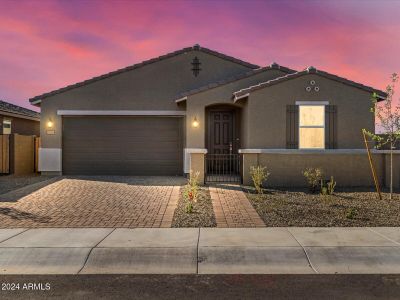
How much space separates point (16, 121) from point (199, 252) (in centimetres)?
1946

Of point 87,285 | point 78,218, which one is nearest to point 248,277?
point 87,285

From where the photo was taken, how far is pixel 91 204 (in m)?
10.8

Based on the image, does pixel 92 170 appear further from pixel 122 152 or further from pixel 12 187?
pixel 12 187

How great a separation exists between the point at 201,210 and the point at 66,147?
33.4 ft

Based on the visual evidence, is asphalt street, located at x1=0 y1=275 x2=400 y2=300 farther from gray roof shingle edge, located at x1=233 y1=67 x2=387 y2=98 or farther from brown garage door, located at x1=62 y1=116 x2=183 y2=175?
brown garage door, located at x1=62 y1=116 x2=183 y2=175

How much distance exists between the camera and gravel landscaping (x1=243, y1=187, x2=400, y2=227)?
345 inches

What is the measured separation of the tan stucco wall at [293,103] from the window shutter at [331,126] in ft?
0.45

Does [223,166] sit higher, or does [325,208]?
[223,166]

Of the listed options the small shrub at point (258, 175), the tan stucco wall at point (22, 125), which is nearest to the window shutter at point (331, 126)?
the small shrub at point (258, 175)

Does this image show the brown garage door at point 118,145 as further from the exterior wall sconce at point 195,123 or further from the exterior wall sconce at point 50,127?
the exterior wall sconce at point 195,123

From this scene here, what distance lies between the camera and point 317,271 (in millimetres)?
5875

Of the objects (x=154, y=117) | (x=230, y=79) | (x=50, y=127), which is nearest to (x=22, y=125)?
(x=50, y=127)

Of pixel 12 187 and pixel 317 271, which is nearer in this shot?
pixel 317 271

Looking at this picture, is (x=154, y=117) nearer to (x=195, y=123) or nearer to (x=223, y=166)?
(x=195, y=123)
